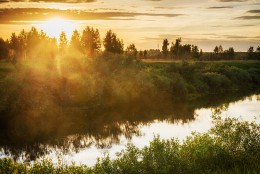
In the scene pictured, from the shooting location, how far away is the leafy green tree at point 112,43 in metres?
108

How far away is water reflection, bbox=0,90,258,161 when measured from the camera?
119 ft

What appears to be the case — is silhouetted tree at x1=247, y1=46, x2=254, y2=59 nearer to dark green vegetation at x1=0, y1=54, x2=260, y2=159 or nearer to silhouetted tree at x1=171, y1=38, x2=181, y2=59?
silhouetted tree at x1=171, y1=38, x2=181, y2=59

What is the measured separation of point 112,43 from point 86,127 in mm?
66454

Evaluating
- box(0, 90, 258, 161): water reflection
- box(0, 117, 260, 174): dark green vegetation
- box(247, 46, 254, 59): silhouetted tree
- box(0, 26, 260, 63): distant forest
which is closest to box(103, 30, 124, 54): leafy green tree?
box(0, 26, 260, 63): distant forest

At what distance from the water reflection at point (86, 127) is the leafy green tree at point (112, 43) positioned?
154 feet

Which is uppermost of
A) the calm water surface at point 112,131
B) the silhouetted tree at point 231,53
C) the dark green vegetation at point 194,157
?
the silhouetted tree at point 231,53

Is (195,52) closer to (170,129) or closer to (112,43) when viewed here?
(112,43)

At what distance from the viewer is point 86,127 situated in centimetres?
4600

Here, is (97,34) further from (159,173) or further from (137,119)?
(159,173)

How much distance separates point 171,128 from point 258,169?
81.7 ft

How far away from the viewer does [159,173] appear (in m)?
21.2

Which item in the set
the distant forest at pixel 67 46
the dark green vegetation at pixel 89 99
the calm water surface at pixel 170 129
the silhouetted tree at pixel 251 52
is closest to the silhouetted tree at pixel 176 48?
the distant forest at pixel 67 46

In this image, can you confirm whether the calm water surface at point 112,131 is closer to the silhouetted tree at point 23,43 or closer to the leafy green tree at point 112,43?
the leafy green tree at point 112,43

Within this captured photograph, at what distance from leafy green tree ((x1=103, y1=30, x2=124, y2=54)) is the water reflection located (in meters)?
46.9
